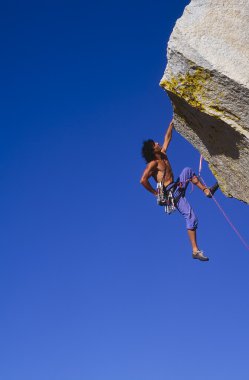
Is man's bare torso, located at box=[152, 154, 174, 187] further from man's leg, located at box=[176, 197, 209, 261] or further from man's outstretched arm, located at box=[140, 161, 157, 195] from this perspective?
man's leg, located at box=[176, 197, 209, 261]

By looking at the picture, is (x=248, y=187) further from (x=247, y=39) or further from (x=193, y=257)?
(x=193, y=257)

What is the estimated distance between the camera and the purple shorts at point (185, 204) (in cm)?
1105

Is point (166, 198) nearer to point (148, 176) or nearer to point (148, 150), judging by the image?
point (148, 176)

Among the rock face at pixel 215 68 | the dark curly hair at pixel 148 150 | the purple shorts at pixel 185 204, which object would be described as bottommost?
the rock face at pixel 215 68

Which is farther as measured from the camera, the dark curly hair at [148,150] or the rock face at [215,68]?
the dark curly hair at [148,150]


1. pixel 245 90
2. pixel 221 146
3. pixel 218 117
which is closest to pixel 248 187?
pixel 221 146

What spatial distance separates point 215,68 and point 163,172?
416cm

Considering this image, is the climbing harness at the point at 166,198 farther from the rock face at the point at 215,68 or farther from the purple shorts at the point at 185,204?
the rock face at the point at 215,68

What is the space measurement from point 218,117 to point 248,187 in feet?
4.41

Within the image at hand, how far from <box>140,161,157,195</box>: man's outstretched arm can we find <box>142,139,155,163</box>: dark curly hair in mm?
111

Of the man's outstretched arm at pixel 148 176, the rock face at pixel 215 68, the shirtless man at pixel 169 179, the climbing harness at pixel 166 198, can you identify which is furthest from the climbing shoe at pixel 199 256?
the rock face at pixel 215 68

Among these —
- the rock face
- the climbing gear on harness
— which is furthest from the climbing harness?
the rock face

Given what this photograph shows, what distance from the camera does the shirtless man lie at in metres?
10.8

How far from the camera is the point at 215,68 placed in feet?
22.8
